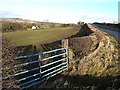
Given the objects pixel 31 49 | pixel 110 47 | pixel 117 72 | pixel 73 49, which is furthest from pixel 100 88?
pixel 31 49

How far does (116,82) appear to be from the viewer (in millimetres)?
8836

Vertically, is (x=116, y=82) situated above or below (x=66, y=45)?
below

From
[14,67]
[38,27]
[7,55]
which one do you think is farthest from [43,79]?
[38,27]

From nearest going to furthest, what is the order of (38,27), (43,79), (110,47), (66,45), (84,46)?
1. (43,79)
2. (66,45)
3. (84,46)
4. (110,47)
5. (38,27)

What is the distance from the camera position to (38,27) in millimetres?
65000

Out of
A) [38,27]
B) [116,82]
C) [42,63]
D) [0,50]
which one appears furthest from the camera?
[38,27]

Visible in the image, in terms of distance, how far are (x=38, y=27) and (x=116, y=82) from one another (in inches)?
2237

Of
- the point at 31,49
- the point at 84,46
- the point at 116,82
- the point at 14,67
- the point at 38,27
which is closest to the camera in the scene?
the point at 14,67

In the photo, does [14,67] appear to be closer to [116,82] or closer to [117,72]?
[116,82]

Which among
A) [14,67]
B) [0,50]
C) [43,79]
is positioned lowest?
[43,79]

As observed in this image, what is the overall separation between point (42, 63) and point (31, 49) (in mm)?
5227

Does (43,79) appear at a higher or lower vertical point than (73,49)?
lower

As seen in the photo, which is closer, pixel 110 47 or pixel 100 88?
pixel 100 88

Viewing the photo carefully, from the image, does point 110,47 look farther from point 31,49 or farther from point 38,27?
point 38,27
